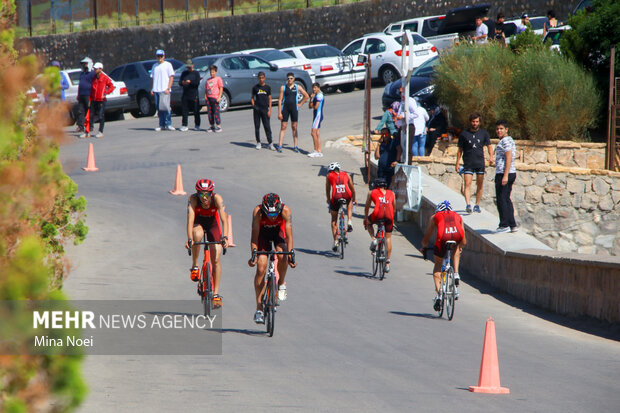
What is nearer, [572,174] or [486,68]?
[572,174]

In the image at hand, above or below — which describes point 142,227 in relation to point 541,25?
below

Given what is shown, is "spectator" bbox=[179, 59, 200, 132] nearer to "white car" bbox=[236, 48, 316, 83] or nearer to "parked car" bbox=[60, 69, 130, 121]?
"parked car" bbox=[60, 69, 130, 121]

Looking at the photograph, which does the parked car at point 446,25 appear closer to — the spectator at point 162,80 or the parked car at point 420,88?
the parked car at point 420,88

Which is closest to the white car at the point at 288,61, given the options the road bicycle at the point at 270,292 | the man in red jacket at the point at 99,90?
the man in red jacket at the point at 99,90

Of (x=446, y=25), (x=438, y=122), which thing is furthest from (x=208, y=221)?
(x=446, y=25)

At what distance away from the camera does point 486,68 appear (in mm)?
22234

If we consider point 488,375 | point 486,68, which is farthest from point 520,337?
point 486,68

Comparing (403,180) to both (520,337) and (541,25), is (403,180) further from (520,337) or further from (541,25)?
(541,25)

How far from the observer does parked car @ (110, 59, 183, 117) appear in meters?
29.9

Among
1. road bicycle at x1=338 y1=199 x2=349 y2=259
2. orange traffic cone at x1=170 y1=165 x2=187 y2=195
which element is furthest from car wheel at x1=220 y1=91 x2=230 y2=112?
road bicycle at x1=338 y1=199 x2=349 y2=259

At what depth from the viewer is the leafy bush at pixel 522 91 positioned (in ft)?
70.1

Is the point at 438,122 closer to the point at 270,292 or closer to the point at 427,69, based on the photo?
the point at 427,69

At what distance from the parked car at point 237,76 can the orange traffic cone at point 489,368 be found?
20985mm

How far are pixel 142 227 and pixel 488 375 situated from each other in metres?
9.54
